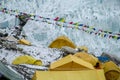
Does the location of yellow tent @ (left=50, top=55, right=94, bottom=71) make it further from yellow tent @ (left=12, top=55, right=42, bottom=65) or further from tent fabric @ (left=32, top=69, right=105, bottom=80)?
yellow tent @ (left=12, top=55, right=42, bottom=65)

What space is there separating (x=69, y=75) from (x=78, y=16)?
45603mm

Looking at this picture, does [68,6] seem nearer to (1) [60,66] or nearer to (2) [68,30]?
(2) [68,30]

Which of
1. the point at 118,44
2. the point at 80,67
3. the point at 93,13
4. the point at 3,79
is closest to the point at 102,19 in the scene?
the point at 93,13

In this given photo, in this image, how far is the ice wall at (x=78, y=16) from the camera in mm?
53844

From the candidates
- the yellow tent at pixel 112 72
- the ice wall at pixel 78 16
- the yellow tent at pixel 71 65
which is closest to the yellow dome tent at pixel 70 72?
the yellow tent at pixel 71 65

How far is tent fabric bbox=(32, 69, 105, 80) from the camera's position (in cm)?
1248

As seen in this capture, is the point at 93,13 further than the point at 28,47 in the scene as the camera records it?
Yes

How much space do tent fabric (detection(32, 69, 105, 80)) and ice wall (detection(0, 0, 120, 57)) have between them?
37.5 metres

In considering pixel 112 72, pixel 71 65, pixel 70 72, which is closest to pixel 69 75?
pixel 70 72

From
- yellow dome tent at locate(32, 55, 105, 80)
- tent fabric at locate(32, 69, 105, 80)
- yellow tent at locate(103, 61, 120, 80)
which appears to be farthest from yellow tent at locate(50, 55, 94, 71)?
yellow tent at locate(103, 61, 120, 80)

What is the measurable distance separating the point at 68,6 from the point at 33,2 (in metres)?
6.51

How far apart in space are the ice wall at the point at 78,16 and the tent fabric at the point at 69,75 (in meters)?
37.5

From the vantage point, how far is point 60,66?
14336 millimetres

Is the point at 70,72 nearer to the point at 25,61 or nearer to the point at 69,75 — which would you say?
the point at 69,75
